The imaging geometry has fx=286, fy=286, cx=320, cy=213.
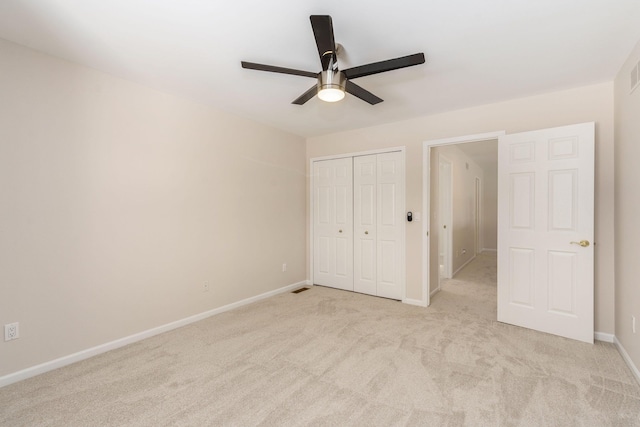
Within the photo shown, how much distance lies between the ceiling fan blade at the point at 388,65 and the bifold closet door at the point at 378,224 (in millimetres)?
2022

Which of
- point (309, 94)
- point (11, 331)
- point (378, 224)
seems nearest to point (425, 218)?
point (378, 224)

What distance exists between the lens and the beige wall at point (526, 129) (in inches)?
103

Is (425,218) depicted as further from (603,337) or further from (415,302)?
(603,337)

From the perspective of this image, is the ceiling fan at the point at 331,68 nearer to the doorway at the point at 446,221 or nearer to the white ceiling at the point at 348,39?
the white ceiling at the point at 348,39

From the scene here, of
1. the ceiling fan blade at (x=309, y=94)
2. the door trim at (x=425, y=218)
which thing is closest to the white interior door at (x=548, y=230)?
the door trim at (x=425, y=218)

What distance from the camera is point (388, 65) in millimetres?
1803

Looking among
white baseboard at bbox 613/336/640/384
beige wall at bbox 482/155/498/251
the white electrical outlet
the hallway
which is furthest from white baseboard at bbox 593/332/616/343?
beige wall at bbox 482/155/498/251

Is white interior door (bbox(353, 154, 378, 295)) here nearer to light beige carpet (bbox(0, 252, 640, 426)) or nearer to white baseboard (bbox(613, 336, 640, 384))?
light beige carpet (bbox(0, 252, 640, 426))

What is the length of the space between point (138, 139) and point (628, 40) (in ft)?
12.9

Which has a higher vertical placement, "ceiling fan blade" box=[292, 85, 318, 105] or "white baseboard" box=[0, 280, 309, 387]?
"ceiling fan blade" box=[292, 85, 318, 105]

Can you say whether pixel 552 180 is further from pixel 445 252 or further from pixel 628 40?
pixel 445 252

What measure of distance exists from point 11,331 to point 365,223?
3.61 m

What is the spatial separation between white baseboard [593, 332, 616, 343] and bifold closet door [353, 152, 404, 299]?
1887 mm

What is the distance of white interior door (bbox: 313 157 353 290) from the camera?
4297 mm
